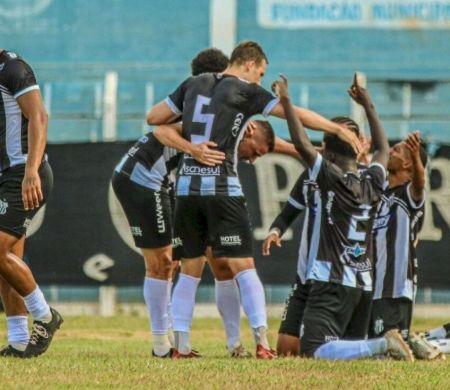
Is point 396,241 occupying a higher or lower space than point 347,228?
lower

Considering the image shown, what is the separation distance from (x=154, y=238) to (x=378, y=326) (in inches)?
74.6

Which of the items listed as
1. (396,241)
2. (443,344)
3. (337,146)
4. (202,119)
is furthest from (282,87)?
(443,344)

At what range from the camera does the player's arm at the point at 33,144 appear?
877cm

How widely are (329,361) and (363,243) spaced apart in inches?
38.5

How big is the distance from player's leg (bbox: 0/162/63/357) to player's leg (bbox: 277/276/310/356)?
1.77 metres

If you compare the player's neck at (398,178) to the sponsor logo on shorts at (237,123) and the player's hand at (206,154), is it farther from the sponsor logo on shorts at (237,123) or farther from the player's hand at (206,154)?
the player's hand at (206,154)

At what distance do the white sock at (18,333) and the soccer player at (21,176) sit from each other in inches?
2.0

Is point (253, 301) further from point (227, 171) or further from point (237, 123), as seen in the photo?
point (237, 123)

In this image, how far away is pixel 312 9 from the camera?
2844 centimetres

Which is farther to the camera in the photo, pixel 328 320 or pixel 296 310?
pixel 296 310

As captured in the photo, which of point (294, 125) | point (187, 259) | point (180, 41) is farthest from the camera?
point (180, 41)

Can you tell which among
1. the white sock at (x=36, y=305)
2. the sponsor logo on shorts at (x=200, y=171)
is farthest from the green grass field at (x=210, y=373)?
the sponsor logo on shorts at (x=200, y=171)

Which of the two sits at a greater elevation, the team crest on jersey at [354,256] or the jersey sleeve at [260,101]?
the jersey sleeve at [260,101]

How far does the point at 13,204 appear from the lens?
29.4 feet
